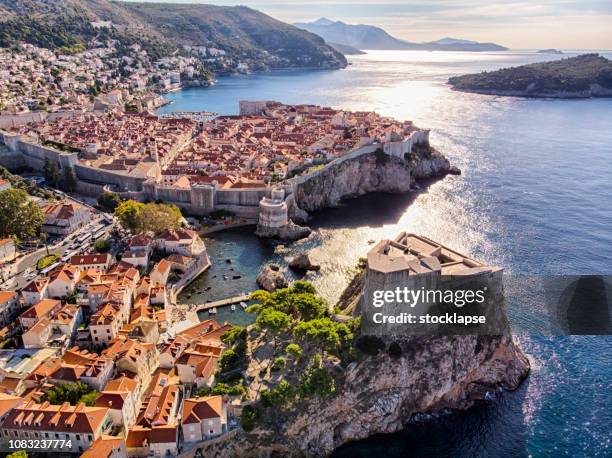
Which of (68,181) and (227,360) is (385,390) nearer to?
(227,360)

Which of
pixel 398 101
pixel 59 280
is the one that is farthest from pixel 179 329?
pixel 398 101

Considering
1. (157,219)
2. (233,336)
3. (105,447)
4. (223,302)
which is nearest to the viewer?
(105,447)

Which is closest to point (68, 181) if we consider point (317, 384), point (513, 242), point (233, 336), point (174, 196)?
point (174, 196)

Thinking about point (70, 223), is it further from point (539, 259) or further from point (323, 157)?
point (539, 259)

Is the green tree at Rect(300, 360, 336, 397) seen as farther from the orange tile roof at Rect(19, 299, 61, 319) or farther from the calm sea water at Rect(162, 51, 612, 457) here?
the orange tile roof at Rect(19, 299, 61, 319)

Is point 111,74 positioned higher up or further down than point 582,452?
higher up

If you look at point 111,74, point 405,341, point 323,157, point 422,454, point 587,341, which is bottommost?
point 422,454
